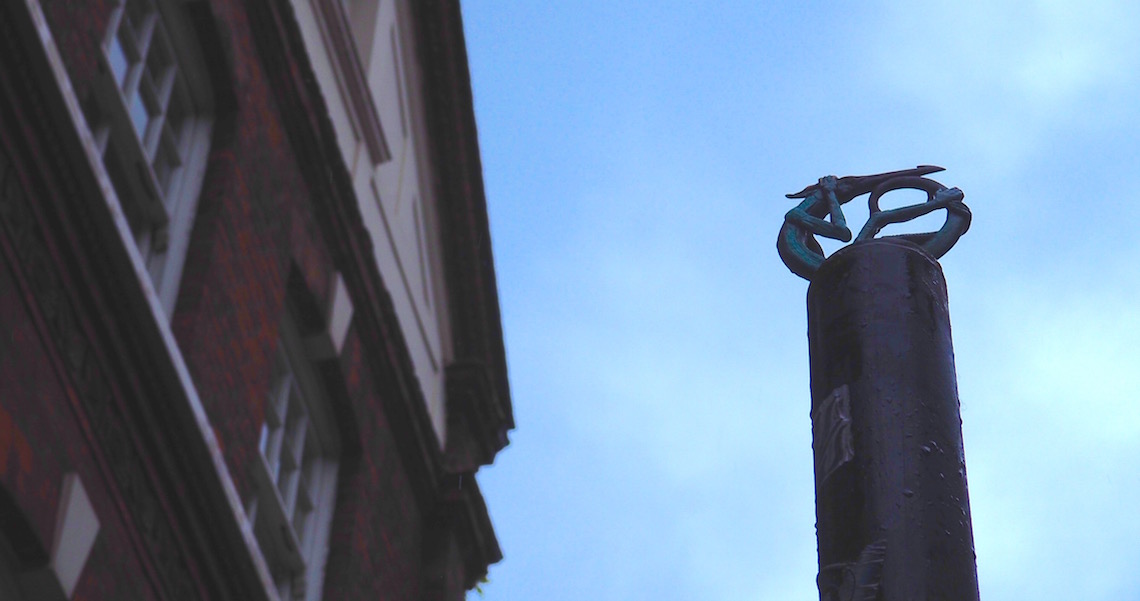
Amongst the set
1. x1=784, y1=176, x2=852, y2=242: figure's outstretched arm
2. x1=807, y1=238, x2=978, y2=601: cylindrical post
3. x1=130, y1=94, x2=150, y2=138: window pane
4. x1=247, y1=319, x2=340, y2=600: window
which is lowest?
x1=807, y1=238, x2=978, y2=601: cylindrical post

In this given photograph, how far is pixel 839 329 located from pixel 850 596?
0.95 meters

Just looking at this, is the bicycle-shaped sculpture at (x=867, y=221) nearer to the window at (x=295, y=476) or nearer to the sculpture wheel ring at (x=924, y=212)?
the sculpture wheel ring at (x=924, y=212)

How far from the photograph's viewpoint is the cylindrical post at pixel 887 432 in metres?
3.84

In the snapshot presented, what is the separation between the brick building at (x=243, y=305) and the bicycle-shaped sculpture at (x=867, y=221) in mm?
2977

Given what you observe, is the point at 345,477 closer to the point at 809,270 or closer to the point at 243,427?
the point at 243,427

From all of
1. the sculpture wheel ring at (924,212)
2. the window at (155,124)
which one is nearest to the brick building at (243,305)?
the window at (155,124)

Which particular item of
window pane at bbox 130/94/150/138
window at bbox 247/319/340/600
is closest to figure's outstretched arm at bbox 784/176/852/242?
window pane at bbox 130/94/150/138

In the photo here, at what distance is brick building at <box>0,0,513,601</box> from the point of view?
6305 millimetres

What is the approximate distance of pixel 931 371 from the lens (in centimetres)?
438

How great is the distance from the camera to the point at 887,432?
415 centimetres

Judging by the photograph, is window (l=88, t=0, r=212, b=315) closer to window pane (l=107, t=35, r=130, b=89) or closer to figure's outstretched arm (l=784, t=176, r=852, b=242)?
window pane (l=107, t=35, r=130, b=89)

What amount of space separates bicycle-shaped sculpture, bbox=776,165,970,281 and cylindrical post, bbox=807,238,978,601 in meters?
0.20

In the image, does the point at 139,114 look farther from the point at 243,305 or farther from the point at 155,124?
the point at 243,305

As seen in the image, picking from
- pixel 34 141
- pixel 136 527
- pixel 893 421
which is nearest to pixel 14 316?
pixel 34 141
